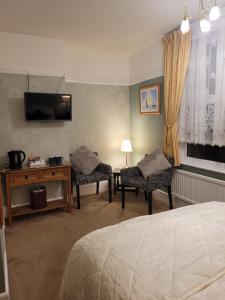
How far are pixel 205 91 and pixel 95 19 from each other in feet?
5.66

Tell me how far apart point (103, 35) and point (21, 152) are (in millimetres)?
2195

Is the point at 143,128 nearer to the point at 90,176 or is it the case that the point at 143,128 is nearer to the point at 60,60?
the point at 90,176

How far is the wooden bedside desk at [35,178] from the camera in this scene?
10.4ft

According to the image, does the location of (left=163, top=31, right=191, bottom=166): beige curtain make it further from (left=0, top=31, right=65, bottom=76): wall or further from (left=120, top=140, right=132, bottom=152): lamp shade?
(left=0, top=31, right=65, bottom=76): wall

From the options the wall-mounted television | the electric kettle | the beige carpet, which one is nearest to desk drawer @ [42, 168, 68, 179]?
the electric kettle

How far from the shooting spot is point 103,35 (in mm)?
3523

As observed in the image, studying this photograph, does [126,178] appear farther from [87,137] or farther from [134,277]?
[134,277]

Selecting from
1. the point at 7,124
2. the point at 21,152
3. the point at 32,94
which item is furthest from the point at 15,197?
the point at 32,94

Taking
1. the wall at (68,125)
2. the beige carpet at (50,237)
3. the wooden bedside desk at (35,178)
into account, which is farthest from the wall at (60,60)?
the beige carpet at (50,237)

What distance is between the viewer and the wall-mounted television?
134 inches

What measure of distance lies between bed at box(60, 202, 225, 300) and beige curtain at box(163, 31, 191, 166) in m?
1.94

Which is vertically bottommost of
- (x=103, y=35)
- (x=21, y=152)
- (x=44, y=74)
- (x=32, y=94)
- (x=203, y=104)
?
(x=21, y=152)

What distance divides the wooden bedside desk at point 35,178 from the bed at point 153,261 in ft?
6.68

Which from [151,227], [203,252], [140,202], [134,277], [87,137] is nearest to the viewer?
[134,277]
